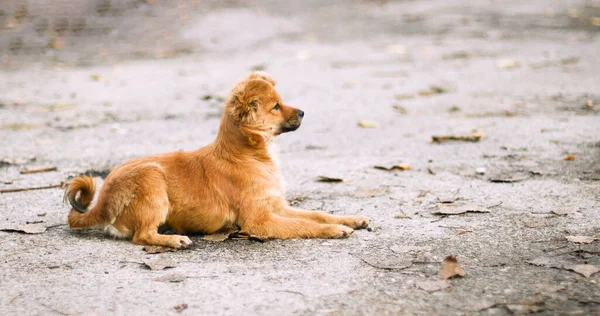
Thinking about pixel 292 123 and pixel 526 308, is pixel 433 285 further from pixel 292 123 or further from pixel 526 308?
pixel 292 123

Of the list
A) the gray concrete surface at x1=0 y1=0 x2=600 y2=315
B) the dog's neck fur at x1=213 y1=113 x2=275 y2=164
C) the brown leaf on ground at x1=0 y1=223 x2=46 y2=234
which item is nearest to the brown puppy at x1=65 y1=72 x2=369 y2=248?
the dog's neck fur at x1=213 y1=113 x2=275 y2=164

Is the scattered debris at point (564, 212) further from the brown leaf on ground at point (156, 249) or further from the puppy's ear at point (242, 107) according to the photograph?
the brown leaf on ground at point (156, 249)

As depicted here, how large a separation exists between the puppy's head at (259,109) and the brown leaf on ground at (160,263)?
46.5 inches

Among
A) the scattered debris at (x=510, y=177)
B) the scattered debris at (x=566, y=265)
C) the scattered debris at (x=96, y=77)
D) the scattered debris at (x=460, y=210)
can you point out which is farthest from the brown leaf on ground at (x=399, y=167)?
the scattered debris at (x=96, y=77)

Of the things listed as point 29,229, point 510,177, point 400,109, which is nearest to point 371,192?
point 510,177

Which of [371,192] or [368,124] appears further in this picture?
[368,124]

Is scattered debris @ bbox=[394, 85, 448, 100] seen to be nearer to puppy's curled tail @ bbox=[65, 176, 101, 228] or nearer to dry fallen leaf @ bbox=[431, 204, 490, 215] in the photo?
dry fallen leaf @ bbox=[431, 204, 490, 215]

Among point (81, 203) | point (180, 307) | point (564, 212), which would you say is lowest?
point (180, 307)

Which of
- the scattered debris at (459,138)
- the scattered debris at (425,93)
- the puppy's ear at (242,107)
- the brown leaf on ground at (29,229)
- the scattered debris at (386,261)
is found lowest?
the scattered debris at (386,261)

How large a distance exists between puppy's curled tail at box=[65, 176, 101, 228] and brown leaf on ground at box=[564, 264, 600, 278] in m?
3.11

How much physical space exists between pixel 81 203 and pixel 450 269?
265 cm

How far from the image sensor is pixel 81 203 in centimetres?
468

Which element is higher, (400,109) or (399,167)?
(400,109)

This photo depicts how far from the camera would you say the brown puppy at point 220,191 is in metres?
4.43
